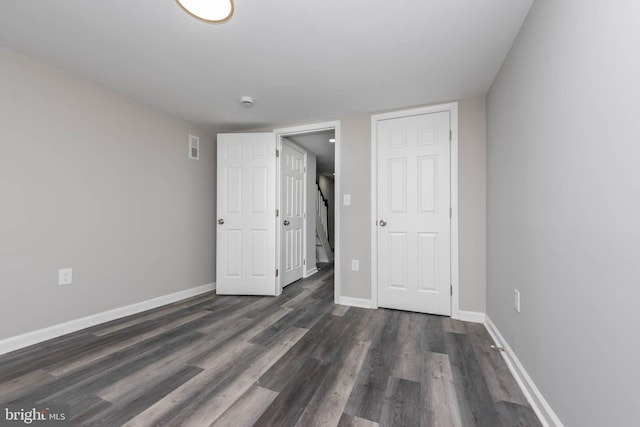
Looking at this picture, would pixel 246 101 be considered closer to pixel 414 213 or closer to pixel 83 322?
pixel 414 213

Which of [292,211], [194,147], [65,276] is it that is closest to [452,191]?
[292,211]

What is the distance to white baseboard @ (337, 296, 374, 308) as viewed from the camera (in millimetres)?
2908

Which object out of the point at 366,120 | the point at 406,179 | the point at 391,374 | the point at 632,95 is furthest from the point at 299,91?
the point at 391,374

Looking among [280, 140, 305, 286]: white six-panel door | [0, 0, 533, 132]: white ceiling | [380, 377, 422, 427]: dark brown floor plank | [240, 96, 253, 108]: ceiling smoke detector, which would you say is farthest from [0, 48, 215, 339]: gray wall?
[380, 377, 422, 427]: dark brown floor plank

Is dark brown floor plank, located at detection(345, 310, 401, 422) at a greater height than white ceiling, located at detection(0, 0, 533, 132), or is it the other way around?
white ceiling, located at detection(0, 0, 533, 132)

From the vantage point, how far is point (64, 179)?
2.18m

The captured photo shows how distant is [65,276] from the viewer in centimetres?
218

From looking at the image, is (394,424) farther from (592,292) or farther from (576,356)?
(592,292)

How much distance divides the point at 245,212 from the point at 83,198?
1.56 metres

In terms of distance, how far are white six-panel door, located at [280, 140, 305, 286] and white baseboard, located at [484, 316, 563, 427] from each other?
2593 mm

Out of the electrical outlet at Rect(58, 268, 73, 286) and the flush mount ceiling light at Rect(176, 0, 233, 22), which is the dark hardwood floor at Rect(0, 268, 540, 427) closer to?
the electrical outlet at Rect(58, 268, 73, 286)

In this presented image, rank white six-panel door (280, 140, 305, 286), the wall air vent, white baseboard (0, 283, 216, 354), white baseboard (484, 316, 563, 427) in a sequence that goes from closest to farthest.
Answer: white baseboard (484, 316, 563, 427), white baseboard (0, 283, 216, 354), the wall air vent, white six-panel door (280, 140, 305, 286)

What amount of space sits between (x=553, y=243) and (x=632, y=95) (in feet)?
2.28

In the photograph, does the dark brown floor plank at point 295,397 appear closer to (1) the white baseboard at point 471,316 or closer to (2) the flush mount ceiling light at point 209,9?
(1) the white baseboard at point 471,316
